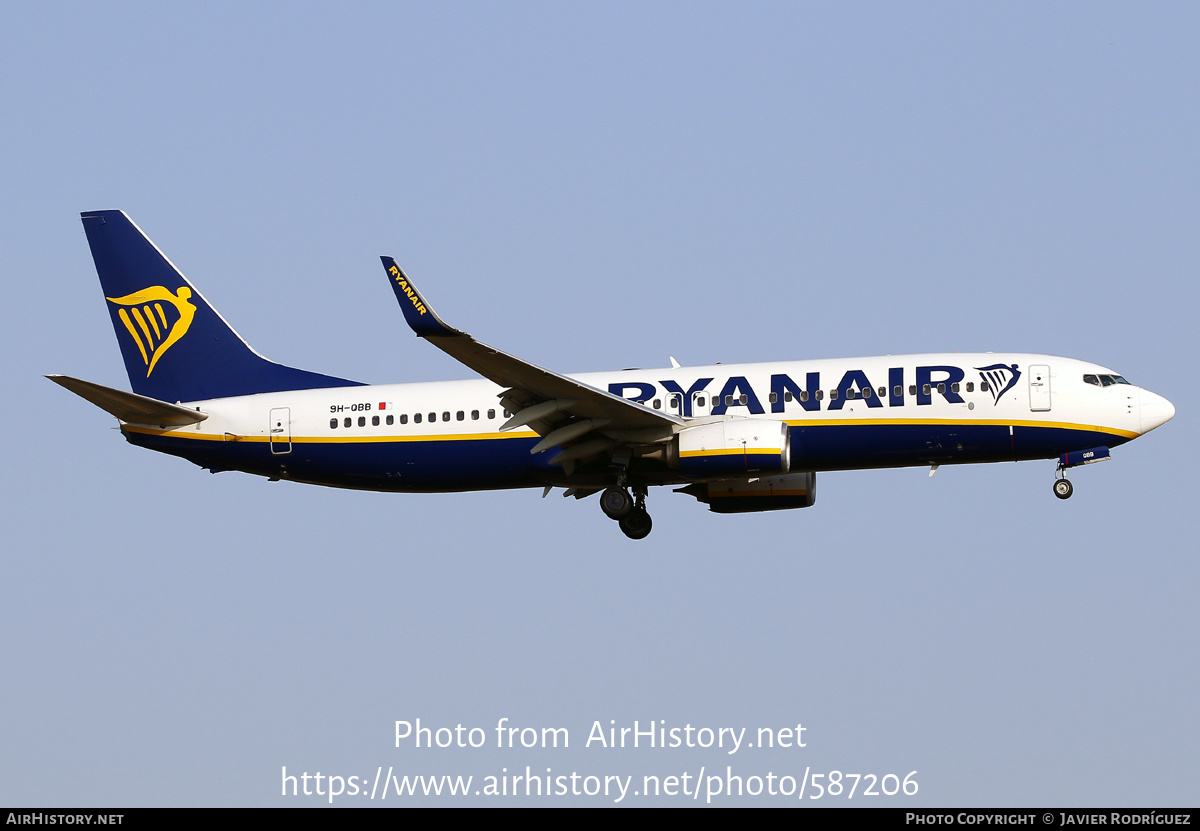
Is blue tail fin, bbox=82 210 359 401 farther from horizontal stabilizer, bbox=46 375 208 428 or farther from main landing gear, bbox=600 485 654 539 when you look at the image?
main landing gear, bbox=600 485 654 539

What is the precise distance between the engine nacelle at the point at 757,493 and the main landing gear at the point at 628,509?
2.26 m

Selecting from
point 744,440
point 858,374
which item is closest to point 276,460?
point 744,440

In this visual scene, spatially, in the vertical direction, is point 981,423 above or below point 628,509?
→ above

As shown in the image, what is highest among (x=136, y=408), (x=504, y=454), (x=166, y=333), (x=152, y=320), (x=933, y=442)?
(x=152, y=320)

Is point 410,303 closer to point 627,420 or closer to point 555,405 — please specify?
point 555,405

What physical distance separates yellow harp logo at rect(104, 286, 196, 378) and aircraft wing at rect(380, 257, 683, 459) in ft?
38.2

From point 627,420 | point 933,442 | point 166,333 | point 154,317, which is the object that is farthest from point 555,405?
point 154,317

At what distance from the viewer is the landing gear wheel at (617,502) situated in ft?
120

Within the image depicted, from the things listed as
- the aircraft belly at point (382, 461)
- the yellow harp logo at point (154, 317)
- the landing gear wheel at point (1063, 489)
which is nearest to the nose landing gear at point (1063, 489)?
the landing gear wheel at point (1063, 489)

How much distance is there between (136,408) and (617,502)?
42.3 feet

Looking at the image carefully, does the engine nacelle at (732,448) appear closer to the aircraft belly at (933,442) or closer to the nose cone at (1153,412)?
the aircraft belly at (933,442)

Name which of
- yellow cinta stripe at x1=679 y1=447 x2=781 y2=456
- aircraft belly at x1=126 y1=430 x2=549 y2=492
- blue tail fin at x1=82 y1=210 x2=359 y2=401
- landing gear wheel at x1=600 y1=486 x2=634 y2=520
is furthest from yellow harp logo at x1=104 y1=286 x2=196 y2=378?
yellow cinta stripe at x1=679 y1=447 x2=781 y2=456

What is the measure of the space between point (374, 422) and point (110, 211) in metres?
11.4

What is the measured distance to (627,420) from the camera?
34.6 metres
